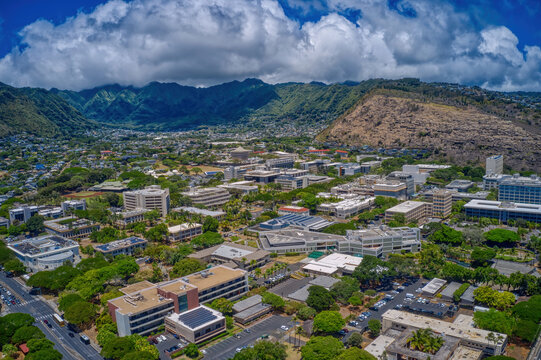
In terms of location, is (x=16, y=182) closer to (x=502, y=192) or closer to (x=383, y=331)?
(x=383, y=331)

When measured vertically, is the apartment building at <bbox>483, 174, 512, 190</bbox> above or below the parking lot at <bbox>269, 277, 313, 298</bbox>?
above

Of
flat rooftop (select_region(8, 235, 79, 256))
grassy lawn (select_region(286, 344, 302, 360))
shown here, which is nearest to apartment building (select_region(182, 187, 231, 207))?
flat rooftop (select_region(8, 235, 79, 256))

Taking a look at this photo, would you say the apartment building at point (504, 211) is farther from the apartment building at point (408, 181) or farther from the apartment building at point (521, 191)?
the apartment building at point (408, 181)

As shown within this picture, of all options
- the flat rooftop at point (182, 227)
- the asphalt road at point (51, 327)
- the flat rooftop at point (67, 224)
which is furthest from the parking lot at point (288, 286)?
the flat rooftop at point (67, 224)

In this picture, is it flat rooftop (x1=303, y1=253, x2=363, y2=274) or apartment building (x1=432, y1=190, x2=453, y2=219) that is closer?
flat rooftop (x1=303, y1=253, x2=363, y2=274)

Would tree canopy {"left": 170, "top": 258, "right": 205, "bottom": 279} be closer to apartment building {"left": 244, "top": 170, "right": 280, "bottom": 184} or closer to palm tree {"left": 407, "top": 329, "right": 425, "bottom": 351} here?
palm tree {"left": 407, "top": 329, "right": 425, "bottom": 351}
